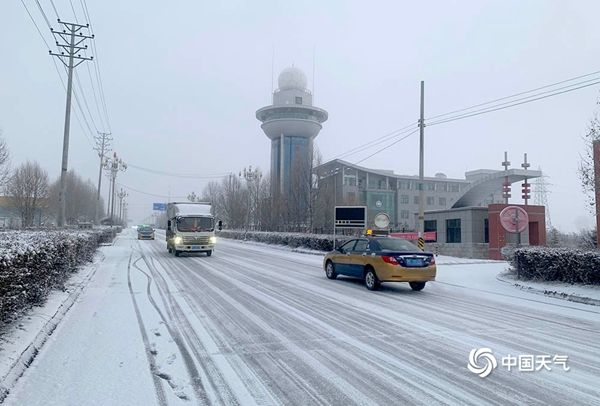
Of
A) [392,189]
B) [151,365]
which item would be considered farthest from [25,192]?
[392,189]

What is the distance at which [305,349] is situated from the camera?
20.7ft

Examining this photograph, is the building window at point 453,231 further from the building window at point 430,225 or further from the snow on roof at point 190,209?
the snow on roof at point 190,209

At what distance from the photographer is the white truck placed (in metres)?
25.1

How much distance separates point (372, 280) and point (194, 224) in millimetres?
15394

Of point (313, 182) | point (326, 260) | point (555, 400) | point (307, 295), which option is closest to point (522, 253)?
point (326, 260)

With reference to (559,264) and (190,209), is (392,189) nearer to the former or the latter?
(190,209)

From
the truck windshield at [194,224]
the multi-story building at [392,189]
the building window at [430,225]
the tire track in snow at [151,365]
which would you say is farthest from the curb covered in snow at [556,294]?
the multi-story building at [392,189]

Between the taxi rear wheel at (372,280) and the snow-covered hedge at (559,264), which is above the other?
the snow-covered hedge at (559,264)

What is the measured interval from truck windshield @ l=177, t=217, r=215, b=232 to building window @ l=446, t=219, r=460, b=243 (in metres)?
24.5

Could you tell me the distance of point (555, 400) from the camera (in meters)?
4.49

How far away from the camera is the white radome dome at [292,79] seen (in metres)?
102

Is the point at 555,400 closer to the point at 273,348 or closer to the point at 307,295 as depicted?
the point at 273,348

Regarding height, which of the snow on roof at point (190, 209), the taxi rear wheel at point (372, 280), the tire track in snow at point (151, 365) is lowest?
the tire track in snow at point (151, 365)

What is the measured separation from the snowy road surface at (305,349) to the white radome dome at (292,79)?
95.1 metres
